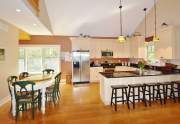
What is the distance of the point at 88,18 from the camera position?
7.58 m

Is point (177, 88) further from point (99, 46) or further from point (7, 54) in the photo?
point (7, 54)

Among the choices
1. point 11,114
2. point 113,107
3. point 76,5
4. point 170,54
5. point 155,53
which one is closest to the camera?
point 11,114

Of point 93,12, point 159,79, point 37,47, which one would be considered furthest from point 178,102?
point 37,47

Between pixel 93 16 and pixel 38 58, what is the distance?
3.75 meters

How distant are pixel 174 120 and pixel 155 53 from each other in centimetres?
347

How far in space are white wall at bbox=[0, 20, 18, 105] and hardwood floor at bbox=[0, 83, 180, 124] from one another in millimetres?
640

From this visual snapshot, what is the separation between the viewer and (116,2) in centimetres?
653

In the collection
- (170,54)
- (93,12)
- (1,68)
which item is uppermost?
(93,12)

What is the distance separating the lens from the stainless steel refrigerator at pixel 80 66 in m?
8.48

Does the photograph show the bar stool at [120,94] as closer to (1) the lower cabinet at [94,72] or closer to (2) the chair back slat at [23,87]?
(2) the chair back slat at [23,87]

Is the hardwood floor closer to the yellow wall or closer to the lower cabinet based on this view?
the lower cabinet

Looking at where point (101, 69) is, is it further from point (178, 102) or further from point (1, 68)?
point (1, 68)

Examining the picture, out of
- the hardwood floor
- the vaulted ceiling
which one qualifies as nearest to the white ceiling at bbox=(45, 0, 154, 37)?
the vaulted ceiling

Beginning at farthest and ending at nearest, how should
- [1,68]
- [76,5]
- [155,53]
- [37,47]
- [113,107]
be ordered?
[37,47] < [155,53] < [76,5] < [1,68] < [113,107]
